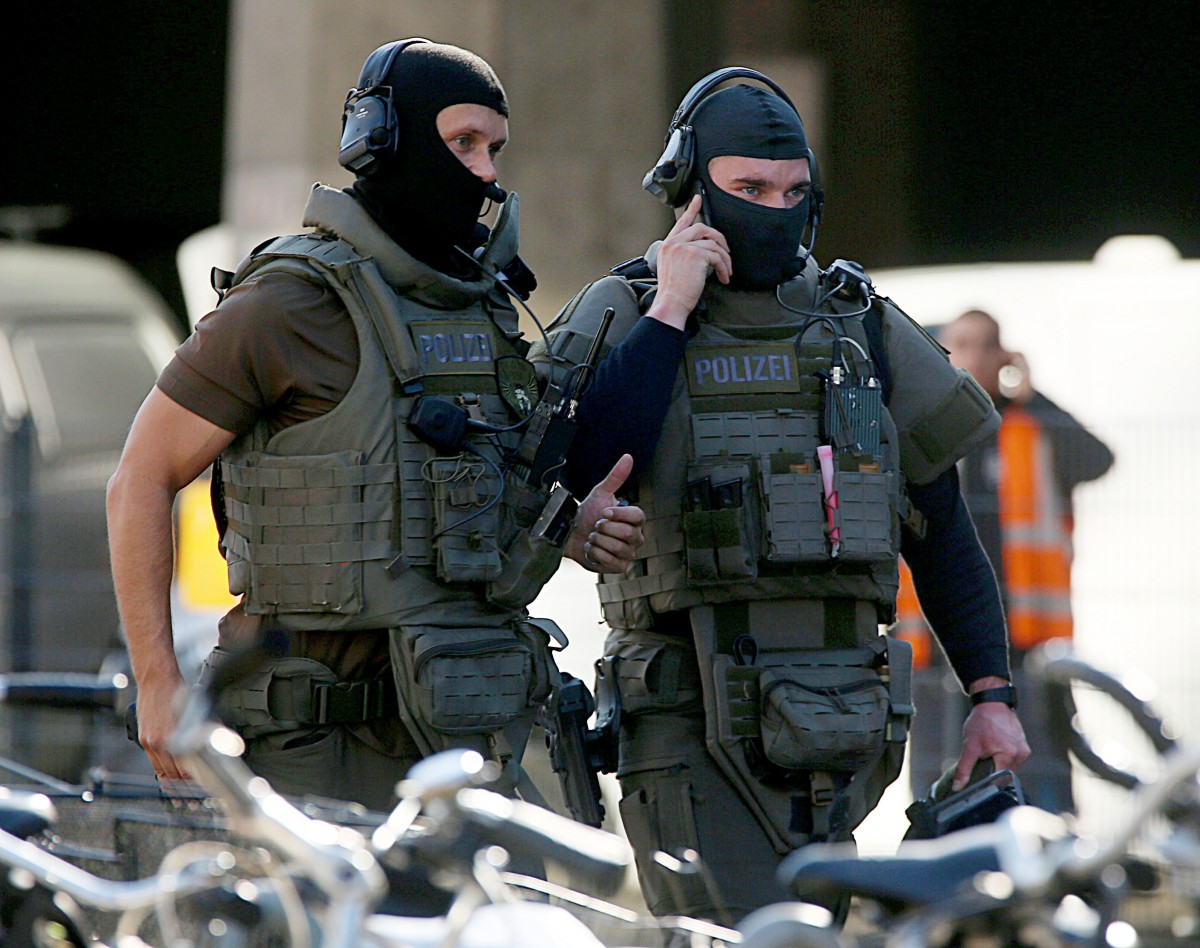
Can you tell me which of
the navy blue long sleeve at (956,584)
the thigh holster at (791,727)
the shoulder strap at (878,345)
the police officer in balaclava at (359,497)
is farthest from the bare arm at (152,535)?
the navy blue long sleeve at (956,584)

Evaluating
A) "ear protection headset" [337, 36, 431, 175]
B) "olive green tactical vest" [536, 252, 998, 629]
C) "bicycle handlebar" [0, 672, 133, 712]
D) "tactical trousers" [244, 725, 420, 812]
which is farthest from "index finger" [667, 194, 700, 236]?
"bicycle handlebar" [0, 672, 133, 712]

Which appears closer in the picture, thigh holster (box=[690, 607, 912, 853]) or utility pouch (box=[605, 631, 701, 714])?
thigh holster (box=[690, 607, 912, 853])

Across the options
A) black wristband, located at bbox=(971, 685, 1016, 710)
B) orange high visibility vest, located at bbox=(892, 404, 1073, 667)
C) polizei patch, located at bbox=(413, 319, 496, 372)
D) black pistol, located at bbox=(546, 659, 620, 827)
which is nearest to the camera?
polizei patch, located at bbox=(413, 319, 496, 372)

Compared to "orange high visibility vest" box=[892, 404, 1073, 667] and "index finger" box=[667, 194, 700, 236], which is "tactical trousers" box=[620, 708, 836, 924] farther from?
"orange high visibility vest" box=[892, 404, 1073, 667]

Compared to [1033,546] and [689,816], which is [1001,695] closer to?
[689,816]

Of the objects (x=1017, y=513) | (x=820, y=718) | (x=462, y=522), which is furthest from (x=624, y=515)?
(x=1017, y=513)

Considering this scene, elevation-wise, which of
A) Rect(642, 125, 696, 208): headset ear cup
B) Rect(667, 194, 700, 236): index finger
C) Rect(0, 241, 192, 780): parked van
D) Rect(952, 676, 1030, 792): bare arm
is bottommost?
Rect(0, 241, 192, 780): parked van

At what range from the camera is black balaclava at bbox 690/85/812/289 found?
369 cm

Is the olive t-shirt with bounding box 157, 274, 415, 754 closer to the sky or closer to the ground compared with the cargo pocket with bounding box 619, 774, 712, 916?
closer to the sky

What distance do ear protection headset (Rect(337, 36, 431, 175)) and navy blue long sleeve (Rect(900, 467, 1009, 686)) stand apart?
132 centimetres

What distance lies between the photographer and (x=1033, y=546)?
6.57 m

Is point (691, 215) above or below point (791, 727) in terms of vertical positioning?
above

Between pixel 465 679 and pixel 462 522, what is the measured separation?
291 millimetres

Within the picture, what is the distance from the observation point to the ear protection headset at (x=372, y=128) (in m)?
3.42
